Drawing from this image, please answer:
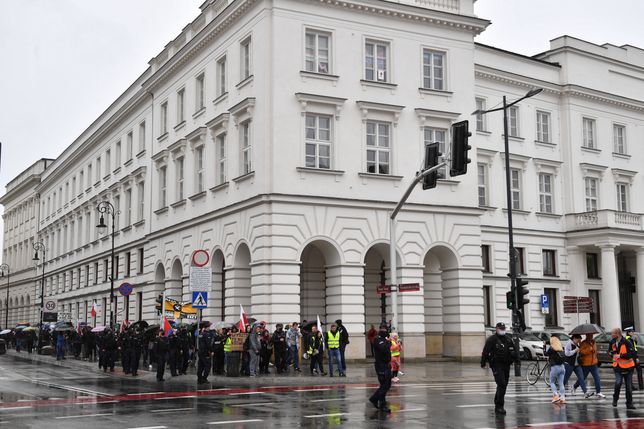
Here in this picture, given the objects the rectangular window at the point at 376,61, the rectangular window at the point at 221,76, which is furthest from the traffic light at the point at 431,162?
the rectangular window at the point at 221,76

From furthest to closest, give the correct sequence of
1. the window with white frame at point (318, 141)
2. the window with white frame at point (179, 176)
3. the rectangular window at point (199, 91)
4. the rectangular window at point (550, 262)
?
the rectangular window at point (550, 262), the window with white frame at point (179, 176), the rectangular window at point (199, 91), the window with white frame at point (318, 141)

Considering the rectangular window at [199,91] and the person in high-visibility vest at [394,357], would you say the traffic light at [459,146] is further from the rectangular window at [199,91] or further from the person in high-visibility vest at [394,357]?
the rectangular window at [199,91]

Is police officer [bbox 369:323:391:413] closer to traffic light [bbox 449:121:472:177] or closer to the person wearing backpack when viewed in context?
the person wearing backpack

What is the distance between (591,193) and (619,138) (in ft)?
15.7

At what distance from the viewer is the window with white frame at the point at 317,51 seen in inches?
1332

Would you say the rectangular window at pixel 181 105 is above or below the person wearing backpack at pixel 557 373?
above

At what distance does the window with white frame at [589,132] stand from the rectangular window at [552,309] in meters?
9.25

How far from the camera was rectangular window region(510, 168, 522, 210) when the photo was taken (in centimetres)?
4575

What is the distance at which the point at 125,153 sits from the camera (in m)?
53.1

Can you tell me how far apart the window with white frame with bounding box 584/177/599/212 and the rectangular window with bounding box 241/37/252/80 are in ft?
77.3

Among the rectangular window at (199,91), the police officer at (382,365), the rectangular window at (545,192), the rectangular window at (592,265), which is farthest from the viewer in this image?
the rectangular window at (592,265)

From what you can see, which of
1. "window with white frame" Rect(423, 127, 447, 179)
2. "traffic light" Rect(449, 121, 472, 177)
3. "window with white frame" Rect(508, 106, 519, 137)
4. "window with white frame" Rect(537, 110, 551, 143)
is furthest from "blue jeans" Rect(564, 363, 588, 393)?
"window with white frame" Rect(537, 110, 551, 143)

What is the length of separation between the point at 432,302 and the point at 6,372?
61.1ft

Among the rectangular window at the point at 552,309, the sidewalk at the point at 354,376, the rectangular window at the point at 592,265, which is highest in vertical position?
the rectangular window at the point at 592,265
